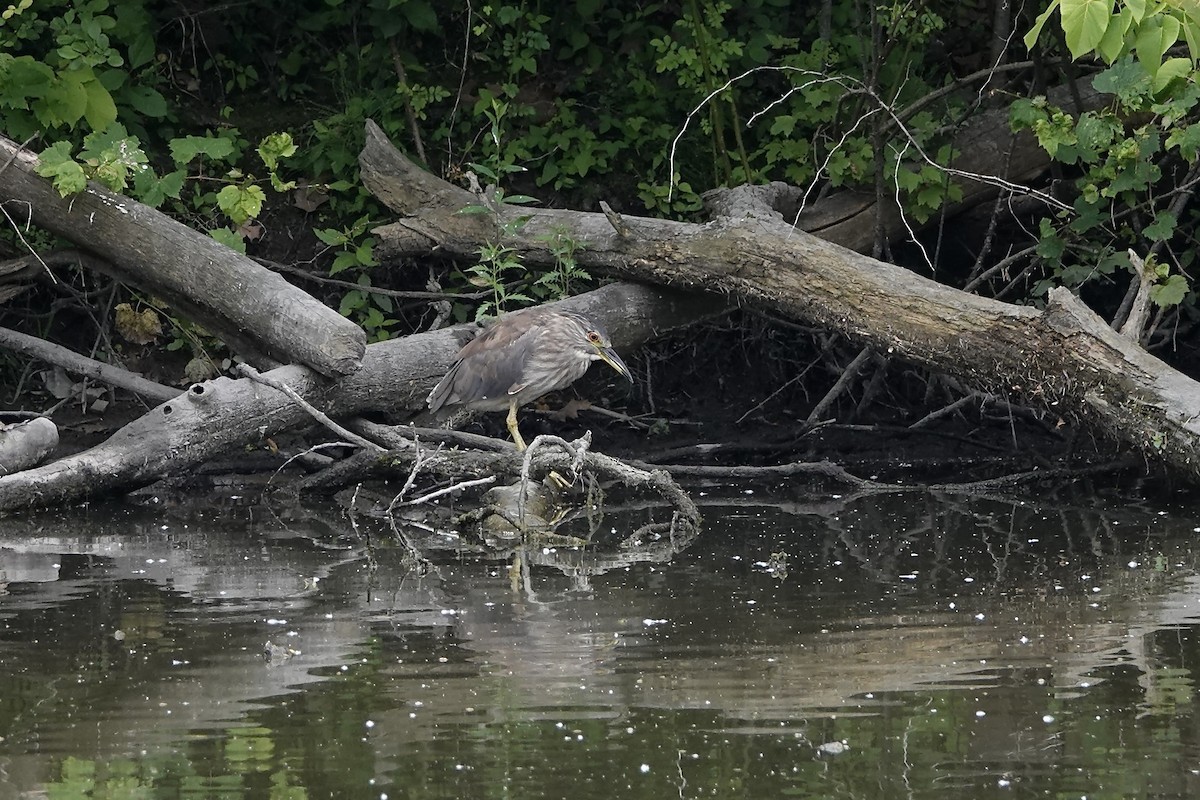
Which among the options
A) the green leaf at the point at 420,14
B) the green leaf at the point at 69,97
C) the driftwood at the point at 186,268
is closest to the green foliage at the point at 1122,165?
the driftwood at the point at 186,268

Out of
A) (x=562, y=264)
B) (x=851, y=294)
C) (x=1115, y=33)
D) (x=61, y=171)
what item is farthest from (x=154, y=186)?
(x=1115, y=33)

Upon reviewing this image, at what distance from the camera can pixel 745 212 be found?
25.0 ft

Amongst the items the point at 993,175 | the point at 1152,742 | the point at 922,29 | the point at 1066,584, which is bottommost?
the point at 1152,742

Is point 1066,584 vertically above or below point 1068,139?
below

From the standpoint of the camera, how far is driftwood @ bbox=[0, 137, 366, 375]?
699 centimetres

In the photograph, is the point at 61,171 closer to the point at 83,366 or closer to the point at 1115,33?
the point at 83,366

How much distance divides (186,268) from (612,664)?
3818mm

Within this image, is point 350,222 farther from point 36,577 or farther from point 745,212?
point 36,577

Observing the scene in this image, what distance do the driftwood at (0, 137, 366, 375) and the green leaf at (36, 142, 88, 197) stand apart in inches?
5.5

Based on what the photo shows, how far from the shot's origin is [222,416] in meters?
6.77

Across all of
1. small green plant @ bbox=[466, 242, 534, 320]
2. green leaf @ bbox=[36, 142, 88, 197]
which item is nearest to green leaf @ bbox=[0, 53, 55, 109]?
green leaf @ bbox=[36, 142, 88, 197]

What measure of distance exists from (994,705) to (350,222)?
5.84m

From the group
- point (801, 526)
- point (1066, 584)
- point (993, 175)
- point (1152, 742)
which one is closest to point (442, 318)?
point (801, 526)

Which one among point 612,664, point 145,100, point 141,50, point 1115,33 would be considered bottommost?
point 612,664
